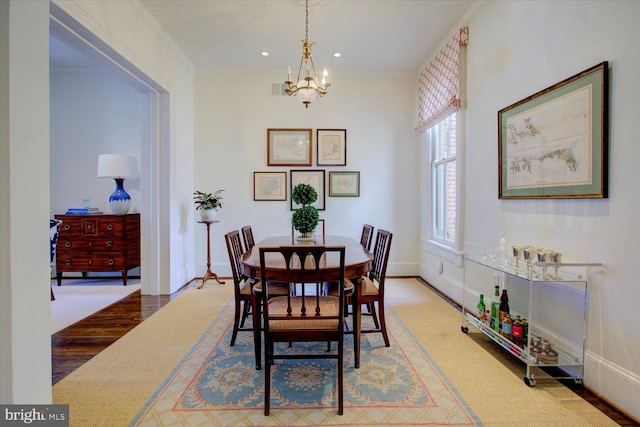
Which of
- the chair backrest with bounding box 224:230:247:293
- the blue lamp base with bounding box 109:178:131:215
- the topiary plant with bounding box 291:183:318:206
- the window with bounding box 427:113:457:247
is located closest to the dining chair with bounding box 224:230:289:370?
the chair backrest with bounding box 224:230:247:293

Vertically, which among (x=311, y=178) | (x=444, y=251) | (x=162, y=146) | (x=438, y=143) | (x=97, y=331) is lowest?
(x=97, y=331)

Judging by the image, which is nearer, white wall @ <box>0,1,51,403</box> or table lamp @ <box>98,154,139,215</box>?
white wall @ <box>0,1,51,403</box>

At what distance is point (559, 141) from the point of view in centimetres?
217

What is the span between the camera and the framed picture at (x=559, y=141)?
188 centimetres

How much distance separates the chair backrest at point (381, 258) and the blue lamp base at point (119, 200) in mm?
3703

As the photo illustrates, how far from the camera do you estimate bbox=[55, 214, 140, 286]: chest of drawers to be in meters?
4.36

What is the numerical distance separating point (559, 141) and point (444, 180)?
205 centimetres

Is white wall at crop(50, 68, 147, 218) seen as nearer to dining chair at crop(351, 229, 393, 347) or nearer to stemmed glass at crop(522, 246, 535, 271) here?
dining chair at crop(351, 229, 393, 347)

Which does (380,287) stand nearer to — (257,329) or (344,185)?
(257,329)

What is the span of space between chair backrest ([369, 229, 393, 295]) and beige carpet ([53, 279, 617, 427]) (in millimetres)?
619

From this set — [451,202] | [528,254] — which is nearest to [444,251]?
[451,202]

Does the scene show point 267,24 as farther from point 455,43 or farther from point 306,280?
point 306,280

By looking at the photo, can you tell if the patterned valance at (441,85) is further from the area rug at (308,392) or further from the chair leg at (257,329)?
the chair leg at (257,329)

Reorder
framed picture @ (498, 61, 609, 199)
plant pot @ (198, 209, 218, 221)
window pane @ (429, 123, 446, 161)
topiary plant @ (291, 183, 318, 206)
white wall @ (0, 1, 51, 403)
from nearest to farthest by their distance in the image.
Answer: white wall @ (0, 1, 51, 403), framed picture @ (498, 61, 609, 199), topiary plant @ (291, 183, 318, 206), window pane @ (429, 123, 446, 161), plant pot @ (198, 209, 218, 221)
